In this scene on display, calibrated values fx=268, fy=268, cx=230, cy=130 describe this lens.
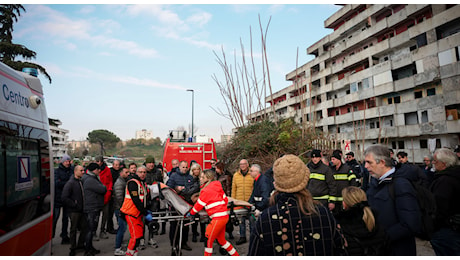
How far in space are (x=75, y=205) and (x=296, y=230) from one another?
481cm

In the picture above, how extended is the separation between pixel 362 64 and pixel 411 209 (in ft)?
114

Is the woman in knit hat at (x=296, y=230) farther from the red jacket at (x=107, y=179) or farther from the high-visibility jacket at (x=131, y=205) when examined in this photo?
the red jacket at (x=107, y=179)

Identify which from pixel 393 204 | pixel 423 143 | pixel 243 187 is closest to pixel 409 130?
pixel 423 143

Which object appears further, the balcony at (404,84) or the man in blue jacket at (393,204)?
the balcony at (404,84)

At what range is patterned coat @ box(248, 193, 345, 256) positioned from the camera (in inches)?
70.4

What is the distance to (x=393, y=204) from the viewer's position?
7.54 feet

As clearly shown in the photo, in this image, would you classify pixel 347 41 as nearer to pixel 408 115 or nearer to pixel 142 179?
pixel 408 115

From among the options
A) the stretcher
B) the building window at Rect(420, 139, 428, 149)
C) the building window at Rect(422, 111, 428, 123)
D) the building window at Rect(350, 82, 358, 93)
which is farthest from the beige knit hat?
the building window at Rect(350, 82, 358, 93)

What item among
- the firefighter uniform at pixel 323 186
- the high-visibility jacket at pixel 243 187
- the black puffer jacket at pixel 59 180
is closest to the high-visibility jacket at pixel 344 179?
the firefighter uniform at pixel 323 186

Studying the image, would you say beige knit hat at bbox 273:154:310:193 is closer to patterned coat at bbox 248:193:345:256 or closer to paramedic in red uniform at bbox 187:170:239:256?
patterned coat at bbox 248:193:345:256

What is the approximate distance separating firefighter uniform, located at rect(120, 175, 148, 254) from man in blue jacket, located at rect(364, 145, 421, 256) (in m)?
3.57

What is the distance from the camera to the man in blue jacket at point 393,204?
2.18 metres

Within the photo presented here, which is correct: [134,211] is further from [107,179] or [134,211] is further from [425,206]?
[425,206]

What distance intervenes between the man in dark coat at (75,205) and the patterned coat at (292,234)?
4.59 metres
